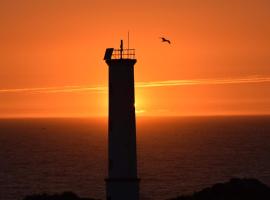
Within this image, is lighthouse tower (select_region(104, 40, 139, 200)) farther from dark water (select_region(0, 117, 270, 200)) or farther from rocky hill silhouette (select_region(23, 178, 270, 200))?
dark water (select_region(0, 117, 270, 200))

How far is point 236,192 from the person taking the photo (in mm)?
45031

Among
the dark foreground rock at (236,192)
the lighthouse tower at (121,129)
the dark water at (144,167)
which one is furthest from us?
the dark water at (144,167)

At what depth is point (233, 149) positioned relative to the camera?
145000 millimetres

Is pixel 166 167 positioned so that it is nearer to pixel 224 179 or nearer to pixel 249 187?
pixel 224 179

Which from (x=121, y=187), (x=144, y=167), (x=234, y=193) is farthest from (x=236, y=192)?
(x=144, y=167)

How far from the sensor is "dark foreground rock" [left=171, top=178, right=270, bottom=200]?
44531 millimetres

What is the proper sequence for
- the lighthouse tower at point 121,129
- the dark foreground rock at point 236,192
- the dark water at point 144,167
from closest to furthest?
the lighthouse tower at point 121,129 → the dark foreground rock at point 236,192 → the dark water at point 144,167

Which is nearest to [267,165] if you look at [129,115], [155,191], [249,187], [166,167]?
[166,167]

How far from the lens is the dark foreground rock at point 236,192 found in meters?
44.5

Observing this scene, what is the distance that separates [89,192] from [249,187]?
3463 cm

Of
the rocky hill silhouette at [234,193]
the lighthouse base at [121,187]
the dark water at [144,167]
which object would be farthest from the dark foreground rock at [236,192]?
the dark water at [144,167]

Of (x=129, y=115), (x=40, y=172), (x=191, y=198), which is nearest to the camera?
(x=129, y=115)

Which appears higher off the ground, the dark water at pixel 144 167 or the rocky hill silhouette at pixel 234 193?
the dark water at pixel 144 167

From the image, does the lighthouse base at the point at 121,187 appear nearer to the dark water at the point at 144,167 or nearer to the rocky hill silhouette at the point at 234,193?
the rocky hill silhouette at the point at 234,193
